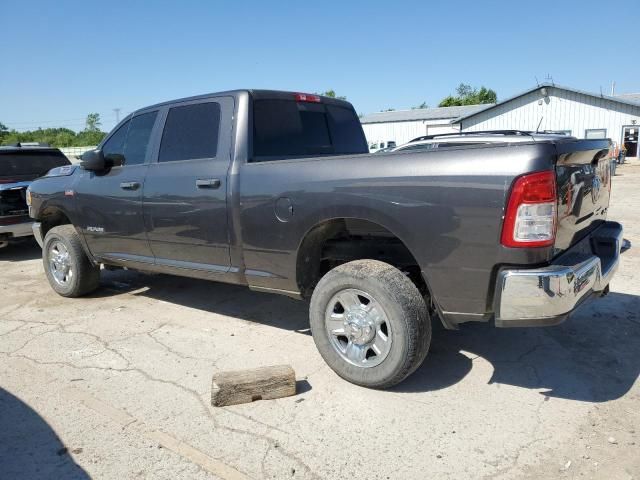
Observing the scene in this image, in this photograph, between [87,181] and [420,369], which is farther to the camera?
[87,181]

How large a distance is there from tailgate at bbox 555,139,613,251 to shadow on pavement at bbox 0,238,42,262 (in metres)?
7.97

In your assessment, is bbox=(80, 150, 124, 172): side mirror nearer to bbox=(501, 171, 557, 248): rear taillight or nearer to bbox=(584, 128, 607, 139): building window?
bbox=(501, 171, 557, 248): rear taillight

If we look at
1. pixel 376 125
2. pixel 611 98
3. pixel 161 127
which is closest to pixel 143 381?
pixel 161 127

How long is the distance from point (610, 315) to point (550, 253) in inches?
93.3

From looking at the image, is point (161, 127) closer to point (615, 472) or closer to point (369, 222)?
point (369, 222)

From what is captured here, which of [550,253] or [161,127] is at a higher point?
[161,127]

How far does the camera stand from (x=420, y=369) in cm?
367

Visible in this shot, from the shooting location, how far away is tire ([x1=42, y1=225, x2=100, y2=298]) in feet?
18.0

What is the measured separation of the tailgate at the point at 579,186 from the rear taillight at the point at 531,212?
0.14 m

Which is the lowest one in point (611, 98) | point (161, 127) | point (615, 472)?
point (615, 472)

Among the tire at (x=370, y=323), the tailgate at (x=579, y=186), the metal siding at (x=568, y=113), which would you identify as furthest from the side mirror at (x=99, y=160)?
the metal siding at (x=568, y=113)

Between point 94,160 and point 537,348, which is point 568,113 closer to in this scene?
point 537,348

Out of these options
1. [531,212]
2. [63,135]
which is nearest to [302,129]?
[531,212]

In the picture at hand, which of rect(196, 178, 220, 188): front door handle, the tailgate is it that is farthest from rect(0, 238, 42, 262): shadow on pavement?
the tailgate
